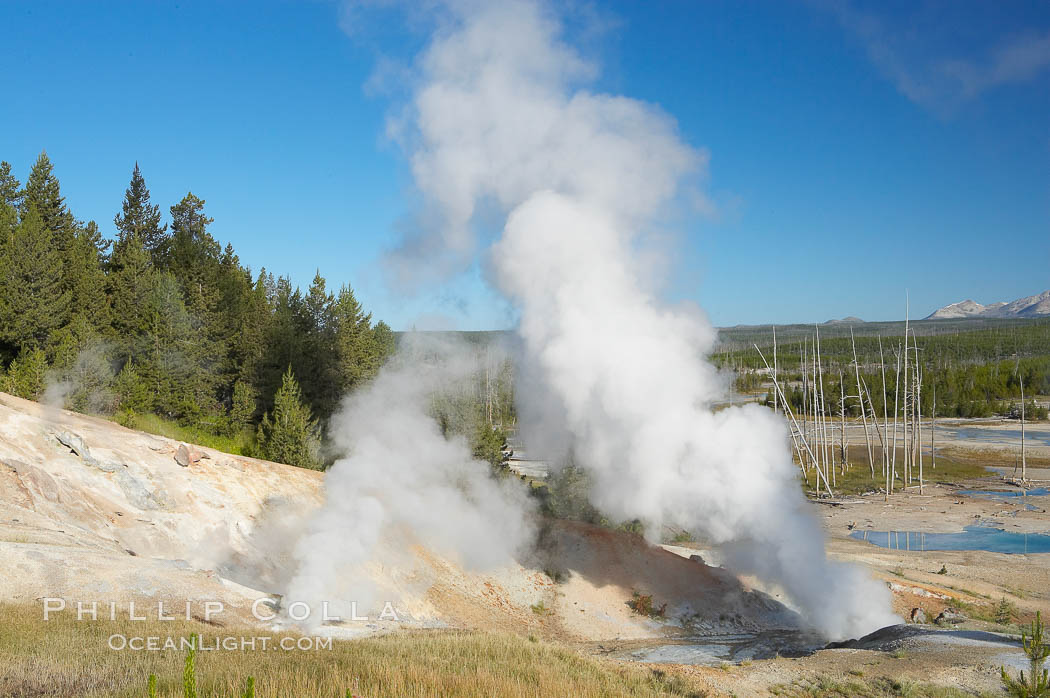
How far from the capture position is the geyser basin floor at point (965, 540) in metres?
36.7

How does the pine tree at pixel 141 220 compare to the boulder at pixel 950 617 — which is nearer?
the boulder at pixel 950 617

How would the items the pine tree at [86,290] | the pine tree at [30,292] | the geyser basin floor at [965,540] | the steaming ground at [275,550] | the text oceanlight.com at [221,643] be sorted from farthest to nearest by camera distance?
the pine tree at [86,290] < the geyser basin floor at [965,540] < the pine tree at [30,292] < the steaming ground at [275,550] < the text oceanlight.com at [221,643]

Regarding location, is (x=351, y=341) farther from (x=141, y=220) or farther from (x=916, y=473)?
(x=916, y=473)

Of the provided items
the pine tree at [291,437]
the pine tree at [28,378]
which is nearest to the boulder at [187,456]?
the pine tree at [291,437]

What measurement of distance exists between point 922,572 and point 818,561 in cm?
1229

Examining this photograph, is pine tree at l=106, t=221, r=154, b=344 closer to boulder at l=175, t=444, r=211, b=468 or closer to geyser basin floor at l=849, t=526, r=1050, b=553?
boulder at l=175, t=444, r=211, b=468

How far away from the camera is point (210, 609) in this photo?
1470 centimetres

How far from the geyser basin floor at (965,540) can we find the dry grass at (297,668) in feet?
105

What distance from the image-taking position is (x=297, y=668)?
32.2 ft

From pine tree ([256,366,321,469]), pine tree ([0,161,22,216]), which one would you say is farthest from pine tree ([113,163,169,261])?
pine tree ([256,366,321,469])

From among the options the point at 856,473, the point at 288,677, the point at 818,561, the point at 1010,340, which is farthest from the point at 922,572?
the point at 1010,340

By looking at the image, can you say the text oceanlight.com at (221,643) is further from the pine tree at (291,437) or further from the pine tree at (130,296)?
the pine tree at (130,296)

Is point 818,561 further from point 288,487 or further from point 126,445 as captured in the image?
point 126,445

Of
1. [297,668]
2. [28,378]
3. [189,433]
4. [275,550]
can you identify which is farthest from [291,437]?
[297,668]
